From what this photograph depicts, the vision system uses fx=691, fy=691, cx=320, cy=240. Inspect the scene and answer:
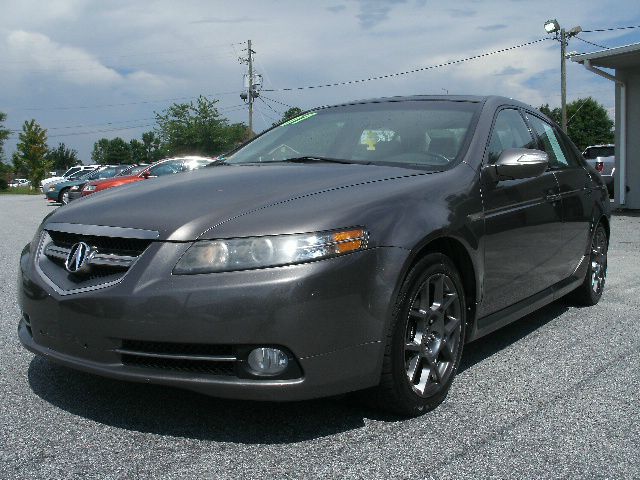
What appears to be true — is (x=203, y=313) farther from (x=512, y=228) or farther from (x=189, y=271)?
(x=512, y=228)

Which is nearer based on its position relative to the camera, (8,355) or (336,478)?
(336,478)

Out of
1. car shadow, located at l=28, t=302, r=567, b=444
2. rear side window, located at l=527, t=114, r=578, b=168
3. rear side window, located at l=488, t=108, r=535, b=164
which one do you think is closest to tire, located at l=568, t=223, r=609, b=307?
rear side window, located at l=527, t=114, r=578, b=168

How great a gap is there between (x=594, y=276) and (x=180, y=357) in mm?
3858

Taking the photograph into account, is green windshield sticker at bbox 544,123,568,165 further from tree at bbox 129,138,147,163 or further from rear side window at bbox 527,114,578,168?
tree at bbox 129,138,147,163

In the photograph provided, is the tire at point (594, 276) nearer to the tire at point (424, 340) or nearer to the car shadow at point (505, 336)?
the car shadow at point (505, 336)

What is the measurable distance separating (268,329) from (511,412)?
130cm

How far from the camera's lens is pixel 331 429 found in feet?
9.54

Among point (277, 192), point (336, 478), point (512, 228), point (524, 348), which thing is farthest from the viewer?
point (524, 348)

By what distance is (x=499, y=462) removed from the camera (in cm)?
262

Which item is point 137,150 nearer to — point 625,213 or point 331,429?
point 625,213

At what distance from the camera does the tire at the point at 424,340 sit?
113 inches

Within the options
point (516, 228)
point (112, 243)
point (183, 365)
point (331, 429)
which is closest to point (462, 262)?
point (516, 228)

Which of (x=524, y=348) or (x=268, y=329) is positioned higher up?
(x=268, y=329)

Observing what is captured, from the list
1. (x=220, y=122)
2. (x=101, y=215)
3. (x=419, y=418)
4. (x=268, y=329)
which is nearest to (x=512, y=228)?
(x=419, y=418)
